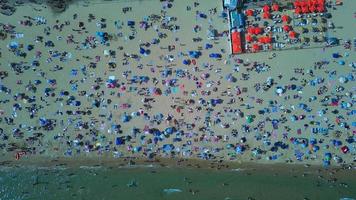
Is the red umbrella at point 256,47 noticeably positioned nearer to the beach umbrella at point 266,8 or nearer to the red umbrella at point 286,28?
the red umbrella at point 286,28

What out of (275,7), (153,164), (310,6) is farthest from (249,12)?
(153,164)

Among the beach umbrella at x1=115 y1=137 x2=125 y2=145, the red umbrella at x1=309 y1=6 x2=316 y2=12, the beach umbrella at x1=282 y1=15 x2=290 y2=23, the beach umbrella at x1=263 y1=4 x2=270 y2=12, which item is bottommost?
the beach umbrella at x1=115 y1=137 x2=125 y2=145

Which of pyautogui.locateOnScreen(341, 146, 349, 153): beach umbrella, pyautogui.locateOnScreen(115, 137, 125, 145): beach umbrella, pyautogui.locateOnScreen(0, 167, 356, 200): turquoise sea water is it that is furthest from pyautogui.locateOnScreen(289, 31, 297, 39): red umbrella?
pyautogui.locateOnScreen(115, 137, 125, 145): beach umbrella

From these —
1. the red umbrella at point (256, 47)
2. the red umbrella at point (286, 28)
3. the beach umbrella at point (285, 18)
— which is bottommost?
the red umbrella at point (256, 47)

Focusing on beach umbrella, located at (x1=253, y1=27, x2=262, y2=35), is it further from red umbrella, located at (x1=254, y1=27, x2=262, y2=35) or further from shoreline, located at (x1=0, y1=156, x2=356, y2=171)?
shoreline, located at (x1=0, y1=156, x2=356, y2=171)

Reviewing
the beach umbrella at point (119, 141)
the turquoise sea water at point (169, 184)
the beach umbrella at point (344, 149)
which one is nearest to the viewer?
the turquoise sea water at point (169, 184)

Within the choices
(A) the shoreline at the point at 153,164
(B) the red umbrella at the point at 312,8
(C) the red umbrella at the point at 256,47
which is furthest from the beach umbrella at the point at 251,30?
(A) the shoreline at the point at 153,164

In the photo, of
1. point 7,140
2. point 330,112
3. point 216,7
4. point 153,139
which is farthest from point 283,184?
point 7,140
